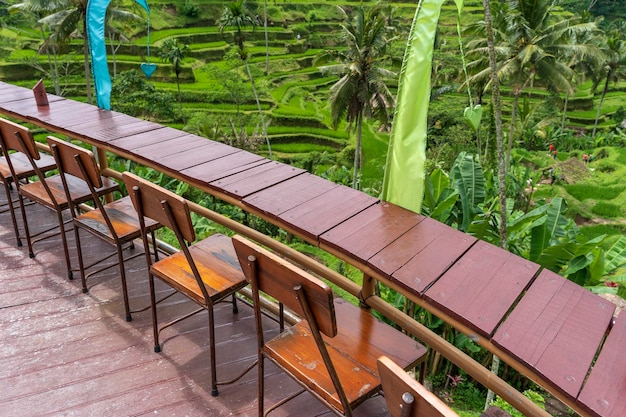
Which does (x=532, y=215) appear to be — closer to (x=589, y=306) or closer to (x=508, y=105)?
(x=589, y=306)

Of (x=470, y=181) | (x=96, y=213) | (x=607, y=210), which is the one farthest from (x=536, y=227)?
(x=607, y=210)

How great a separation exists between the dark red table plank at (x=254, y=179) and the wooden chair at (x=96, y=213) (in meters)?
0.49

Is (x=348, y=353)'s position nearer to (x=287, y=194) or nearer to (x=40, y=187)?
(x=287, y=194)

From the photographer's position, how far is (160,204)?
1876mm

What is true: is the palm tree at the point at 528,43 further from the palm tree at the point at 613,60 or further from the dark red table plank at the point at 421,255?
the dark red table plank at the point at 421,255

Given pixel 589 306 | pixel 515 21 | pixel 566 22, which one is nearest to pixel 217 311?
pixel 589 306

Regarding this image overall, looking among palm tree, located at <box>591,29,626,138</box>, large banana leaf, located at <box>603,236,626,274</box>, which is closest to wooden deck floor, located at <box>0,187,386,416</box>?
large banana leaf, located at <box>603,236,626,274</box>

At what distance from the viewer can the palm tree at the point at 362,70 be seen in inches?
685

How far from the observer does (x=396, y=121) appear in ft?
5.89

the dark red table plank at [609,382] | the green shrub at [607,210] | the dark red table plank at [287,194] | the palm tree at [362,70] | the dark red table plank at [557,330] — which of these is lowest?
the green shrub at [607,210]

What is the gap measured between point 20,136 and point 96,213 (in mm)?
488

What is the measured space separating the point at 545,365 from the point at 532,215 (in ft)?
10.3

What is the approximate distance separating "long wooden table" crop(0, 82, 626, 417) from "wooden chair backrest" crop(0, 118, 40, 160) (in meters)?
0.42

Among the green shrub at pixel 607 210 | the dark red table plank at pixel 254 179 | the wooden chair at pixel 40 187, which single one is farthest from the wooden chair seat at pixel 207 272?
the green shrub at pixel 607 210
